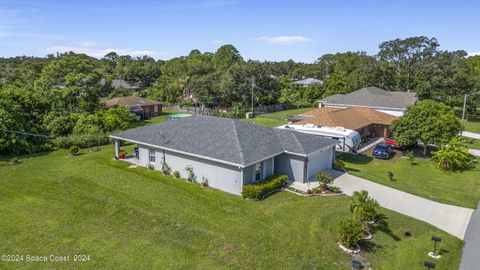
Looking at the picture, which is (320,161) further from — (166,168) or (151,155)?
(151,155)

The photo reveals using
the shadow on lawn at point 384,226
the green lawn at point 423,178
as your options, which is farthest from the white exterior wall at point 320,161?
the shadow on lawn at point 384,226

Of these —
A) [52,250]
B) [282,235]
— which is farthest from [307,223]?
[52,250]

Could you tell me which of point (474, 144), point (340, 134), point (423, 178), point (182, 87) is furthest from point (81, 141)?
point (474, 144)

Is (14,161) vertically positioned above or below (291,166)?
below

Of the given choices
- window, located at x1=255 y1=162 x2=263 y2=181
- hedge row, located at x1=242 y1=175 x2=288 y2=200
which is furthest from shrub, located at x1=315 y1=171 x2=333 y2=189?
window, located at x1=255 y1=162 x2=263 y2=181

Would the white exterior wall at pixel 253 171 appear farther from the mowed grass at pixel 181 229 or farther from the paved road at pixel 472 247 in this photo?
the paved road at pixel 472 247

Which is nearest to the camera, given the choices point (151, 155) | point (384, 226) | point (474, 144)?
point (384, 226)
